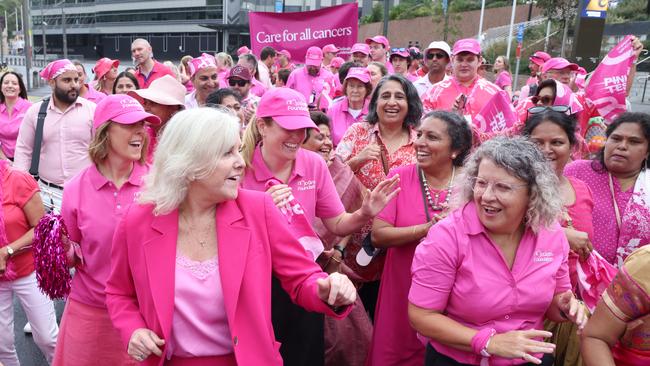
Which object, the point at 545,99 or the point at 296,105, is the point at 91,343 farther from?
the point at 545,99

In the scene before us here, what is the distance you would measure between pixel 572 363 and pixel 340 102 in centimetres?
392

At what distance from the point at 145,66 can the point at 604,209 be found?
698 centimetres

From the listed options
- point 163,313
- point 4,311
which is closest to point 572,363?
point 163,313

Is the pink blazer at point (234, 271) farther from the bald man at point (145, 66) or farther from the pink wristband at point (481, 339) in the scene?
the bald man at point (145, 66)

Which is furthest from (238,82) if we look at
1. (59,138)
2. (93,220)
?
(93,220)

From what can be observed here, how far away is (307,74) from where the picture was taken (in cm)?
959

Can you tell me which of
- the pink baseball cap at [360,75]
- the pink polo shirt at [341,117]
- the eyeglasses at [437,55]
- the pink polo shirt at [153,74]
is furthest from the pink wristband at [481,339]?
the pink polo shirt at [153,74]

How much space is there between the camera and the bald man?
8.31 metres

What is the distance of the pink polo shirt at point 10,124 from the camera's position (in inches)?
259

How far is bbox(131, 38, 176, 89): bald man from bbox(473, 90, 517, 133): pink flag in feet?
17.6

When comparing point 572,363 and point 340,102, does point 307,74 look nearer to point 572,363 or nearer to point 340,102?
point 340,102

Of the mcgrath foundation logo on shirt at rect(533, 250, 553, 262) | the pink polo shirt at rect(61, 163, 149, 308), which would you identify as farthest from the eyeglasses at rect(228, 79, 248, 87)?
the mcgrath foundation logo on shirt at rect(533, 250, 553, 262)

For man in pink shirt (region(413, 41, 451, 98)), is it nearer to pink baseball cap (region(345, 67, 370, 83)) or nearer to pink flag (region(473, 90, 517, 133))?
pink baseball cap (region(345, 67, 370, 83))

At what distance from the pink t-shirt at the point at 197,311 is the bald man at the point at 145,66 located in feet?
21.6
